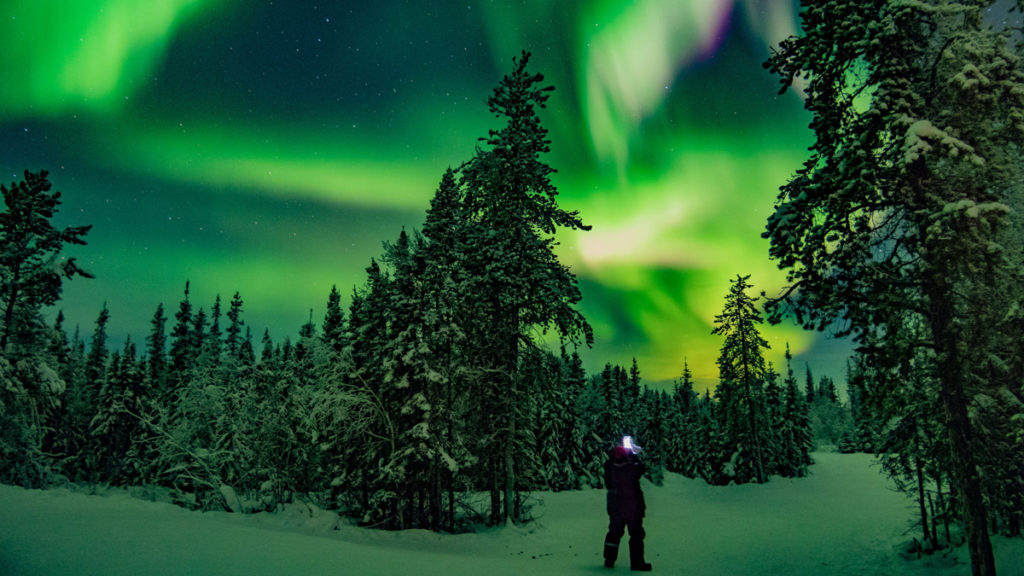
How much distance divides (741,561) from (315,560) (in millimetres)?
10878

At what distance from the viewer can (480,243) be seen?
19.0m

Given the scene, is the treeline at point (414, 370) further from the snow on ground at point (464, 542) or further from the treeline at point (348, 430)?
the snow on ground at point (464, 542)

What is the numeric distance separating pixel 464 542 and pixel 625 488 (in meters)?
8.17

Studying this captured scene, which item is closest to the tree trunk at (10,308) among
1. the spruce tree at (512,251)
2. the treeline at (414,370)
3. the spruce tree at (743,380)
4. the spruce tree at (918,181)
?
the treeline at (414,370)

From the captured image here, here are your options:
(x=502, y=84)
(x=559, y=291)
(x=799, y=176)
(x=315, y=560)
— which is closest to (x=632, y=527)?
(x=315, y=560)

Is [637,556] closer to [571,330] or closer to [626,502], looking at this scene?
[626,502]

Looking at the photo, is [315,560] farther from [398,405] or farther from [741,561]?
[398,405]

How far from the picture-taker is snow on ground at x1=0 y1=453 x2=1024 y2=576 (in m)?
6.83

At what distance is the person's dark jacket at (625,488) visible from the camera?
866 cm

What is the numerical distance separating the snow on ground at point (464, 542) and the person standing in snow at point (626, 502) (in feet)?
1.90

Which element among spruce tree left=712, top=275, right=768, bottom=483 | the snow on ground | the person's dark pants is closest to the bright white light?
the person's dark pants

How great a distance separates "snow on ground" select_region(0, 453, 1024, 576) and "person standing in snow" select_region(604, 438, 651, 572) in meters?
0.58

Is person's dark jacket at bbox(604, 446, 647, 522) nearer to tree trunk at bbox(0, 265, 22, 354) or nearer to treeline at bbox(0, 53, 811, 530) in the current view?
treeline at bbox(0, 53, 811, 530)

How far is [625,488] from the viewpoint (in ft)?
28.6
